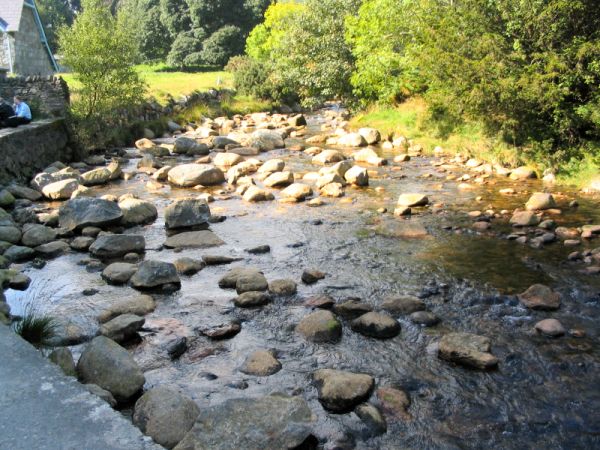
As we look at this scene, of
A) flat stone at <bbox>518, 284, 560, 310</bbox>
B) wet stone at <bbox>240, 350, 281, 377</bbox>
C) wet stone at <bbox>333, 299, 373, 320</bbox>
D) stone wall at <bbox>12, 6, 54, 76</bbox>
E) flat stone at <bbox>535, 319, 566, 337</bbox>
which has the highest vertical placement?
stone wall at <bbox>12, 6, 54, 76</bbox>

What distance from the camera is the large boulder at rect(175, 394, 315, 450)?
471 centimetres

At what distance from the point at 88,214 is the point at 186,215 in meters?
1.96

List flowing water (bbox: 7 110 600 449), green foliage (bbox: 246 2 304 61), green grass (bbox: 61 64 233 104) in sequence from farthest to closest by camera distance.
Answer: green foliage (bbox: 246 2 304 61), green grass (bbox: 61 64 233 104), flowing water (bbox: 7 110 600 449)

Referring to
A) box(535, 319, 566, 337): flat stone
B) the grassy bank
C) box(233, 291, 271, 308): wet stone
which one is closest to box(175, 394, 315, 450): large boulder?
box(233, 291, 271, 308): wet stone

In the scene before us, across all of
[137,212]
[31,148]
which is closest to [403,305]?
[137,212]

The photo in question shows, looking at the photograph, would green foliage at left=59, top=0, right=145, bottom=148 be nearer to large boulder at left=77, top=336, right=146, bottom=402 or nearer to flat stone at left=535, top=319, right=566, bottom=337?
large boulder at left=77, top=336, right=146, bottom=402

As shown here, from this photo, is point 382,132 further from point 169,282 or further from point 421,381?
point 421,381

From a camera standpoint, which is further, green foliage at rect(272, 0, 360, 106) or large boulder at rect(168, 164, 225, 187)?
green foliage at rect(272, 0, 360, 106)

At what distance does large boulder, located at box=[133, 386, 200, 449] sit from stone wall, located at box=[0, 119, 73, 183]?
1210 cm

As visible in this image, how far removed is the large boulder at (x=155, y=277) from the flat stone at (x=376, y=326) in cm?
299

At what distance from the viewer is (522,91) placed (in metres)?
15.2

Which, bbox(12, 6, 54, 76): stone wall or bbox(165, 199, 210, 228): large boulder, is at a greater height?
bbox(12, 6, 54, 76): stone wall

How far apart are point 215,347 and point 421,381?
2.44m

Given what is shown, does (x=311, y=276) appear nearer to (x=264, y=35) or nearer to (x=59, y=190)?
(x=59, y=190)
